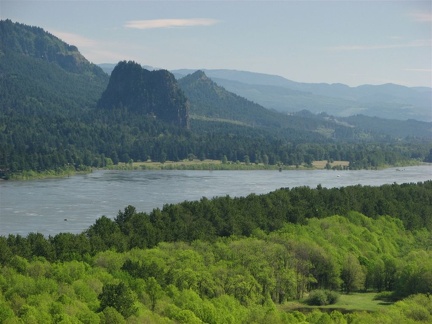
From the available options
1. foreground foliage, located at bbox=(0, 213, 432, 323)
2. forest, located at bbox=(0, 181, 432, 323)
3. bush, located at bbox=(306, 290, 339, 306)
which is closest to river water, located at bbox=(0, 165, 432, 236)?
forest, located at bbox=(0, 181, 432, 323)

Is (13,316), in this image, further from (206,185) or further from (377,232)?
(206,185)

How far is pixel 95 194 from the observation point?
151 meters

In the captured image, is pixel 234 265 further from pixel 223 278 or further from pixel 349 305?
Answer: pixel 349 305

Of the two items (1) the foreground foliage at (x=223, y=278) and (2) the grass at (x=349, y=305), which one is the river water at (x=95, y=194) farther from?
(2) the grass at (x=349, y=305)

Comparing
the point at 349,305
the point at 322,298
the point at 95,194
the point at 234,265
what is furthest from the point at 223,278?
the point at 95,194

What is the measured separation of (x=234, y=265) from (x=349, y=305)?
11881 millimetres

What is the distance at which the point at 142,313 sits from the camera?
6247cm

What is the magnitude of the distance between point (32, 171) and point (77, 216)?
75.6 metres

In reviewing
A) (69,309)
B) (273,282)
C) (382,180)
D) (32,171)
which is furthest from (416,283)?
(32,171)

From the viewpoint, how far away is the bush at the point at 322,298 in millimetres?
82875

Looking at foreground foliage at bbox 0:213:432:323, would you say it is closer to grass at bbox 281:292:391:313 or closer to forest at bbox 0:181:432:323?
forest at bbox 0:181:432:323

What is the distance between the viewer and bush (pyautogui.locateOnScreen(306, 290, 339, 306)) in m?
82.9

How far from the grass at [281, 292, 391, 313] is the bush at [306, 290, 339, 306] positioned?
60 cm

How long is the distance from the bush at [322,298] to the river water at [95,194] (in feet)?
117
